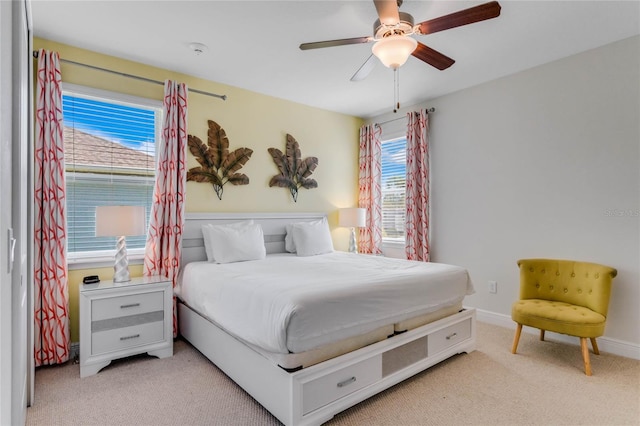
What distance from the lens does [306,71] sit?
11.5ft

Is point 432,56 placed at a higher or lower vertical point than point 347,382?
higher

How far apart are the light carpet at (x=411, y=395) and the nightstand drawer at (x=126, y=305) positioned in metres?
0.43

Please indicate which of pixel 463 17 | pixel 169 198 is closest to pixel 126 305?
pixel 169 198

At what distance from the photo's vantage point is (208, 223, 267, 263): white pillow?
3.29 metres

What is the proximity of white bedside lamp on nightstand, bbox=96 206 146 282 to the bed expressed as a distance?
54cm

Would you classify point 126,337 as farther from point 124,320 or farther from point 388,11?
point 388,11

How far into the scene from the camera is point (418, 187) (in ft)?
14.1

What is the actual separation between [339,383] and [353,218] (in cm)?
279

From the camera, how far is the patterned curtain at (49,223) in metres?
2.65

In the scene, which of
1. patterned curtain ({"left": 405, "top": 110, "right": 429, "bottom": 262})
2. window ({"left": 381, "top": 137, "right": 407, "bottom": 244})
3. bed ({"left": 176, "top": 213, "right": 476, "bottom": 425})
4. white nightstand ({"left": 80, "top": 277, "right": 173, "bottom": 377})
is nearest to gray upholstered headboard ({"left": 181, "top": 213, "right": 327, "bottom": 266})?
bed ({"left": 176, "top": 213, "right": 476, "bottom": 425})

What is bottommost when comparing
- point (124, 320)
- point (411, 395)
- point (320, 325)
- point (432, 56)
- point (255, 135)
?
point (411, 395)

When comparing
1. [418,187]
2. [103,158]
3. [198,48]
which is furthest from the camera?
[418,187]

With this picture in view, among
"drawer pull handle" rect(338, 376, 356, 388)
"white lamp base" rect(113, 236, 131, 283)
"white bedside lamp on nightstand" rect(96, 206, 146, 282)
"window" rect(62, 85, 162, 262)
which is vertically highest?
"window" rect(62, 85, 162, 262)

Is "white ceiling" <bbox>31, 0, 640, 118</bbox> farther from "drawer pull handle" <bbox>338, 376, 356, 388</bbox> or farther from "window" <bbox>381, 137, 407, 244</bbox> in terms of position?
"drawer pull handle" <bbox>338, 376, 356, 388</bbox>
